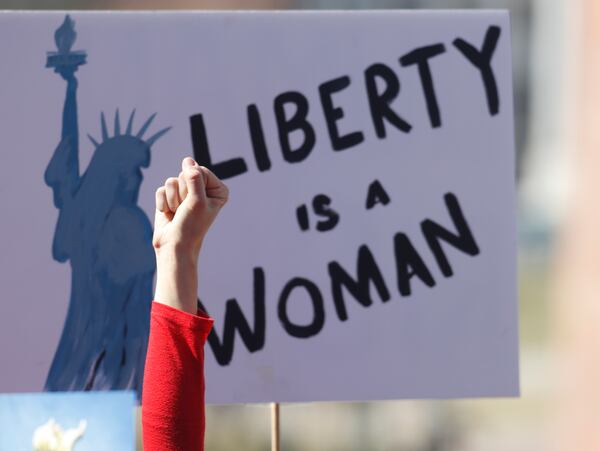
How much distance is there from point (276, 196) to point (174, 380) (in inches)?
31.2

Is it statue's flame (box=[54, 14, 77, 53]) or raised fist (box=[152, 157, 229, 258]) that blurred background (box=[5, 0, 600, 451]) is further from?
raised fist (box=[152, 157, 229, 258])

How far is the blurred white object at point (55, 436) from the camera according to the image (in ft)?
5.86

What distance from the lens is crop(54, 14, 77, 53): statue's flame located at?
212 centimetres

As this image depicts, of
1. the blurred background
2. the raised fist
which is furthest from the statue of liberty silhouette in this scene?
the blurred background

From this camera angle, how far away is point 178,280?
1420mm

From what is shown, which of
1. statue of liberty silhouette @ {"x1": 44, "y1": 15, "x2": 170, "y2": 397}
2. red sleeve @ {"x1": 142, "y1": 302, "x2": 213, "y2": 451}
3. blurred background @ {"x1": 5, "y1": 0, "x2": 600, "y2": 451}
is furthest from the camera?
blurred background @ {"x1": 5, "y1": 0, "x2": 600, "y2": 451}

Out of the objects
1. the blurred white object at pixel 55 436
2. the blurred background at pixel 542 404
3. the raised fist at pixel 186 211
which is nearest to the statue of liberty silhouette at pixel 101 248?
the blurred white object at pixel 55 436

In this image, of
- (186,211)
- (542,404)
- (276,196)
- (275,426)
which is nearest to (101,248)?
(276,196)

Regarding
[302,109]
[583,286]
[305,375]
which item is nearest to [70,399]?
[305,375]

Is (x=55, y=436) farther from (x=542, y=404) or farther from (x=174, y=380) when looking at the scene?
(x=542, y=404)

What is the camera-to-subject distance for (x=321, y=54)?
2.17m

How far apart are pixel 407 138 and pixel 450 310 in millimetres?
342

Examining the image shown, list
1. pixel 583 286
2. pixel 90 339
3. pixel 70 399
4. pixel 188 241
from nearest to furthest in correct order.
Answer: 1. pixel 188 241
2. pixel 70 399
3. pixel 90 339
4. pixel 583 286

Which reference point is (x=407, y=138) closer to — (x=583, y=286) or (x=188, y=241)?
(x=188, y=241)
